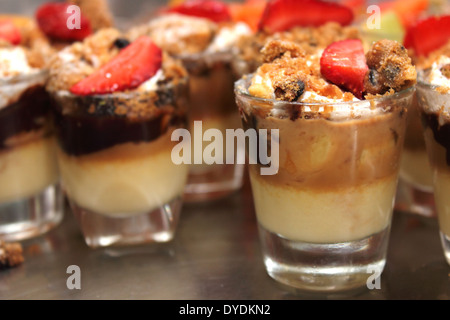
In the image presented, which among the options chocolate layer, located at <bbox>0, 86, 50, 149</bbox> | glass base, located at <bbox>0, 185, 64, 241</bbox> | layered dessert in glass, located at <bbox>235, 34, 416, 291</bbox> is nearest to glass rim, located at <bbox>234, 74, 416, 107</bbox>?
layered dessert in glass, located at <bbox>235, 34, 416, 291</bbox>

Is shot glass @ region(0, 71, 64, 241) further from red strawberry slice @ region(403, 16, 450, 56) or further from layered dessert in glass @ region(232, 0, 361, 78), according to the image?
red strawberry slice @ region(403, 16, 450, 56)

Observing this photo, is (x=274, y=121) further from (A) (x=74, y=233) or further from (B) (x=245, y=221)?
(A) (x=74, y=233)

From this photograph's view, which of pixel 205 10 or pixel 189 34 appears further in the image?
pixel 205 10

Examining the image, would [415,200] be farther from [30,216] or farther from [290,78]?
[30,216]

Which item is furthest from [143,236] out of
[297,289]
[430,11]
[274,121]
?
[430,11]

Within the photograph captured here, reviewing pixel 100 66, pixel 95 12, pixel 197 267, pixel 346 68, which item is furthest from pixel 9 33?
pixel 346 68

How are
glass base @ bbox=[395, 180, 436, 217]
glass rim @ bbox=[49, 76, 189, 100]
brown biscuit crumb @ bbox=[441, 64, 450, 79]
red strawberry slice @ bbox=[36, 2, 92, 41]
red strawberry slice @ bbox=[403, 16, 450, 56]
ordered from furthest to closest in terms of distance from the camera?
1. red strawberry slice @ bbox=[36, 2, 92, 41]
2. glass base @ bbox=[395, 180, 436, 217]
3. red strawberry slice @ bbox=[403, 16, 450, 56]
4. glass rim @ bbox=[49, 76, 189, 100]
5. brown biscuit crumb @ bbox=[441, 64, 450, 79]
